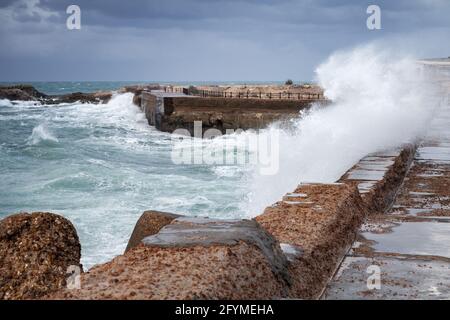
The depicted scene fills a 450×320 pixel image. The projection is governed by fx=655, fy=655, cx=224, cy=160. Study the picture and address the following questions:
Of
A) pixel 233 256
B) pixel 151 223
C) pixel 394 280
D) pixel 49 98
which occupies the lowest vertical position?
pixel 394 280

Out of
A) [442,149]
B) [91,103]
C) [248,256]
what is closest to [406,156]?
[442,149]

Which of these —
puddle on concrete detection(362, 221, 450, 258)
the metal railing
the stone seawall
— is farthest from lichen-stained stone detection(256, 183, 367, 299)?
Answer: the metal railing

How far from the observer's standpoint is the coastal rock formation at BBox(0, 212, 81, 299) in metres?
3.80

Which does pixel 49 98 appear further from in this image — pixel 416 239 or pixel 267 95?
pixel 416 239

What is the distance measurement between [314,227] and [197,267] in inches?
73.9

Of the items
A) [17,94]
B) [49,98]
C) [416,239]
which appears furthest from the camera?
[49,98]

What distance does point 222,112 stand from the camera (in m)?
30.7

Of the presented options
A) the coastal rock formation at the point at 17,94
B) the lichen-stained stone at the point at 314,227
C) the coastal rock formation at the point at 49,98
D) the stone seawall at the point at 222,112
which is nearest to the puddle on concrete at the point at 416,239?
the lichen-stained stone at the point at 314,227

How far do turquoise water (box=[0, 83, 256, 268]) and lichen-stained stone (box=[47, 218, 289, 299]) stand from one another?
18.6ft

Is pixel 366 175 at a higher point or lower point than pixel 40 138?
→ higher

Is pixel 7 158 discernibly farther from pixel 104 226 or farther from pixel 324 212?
pixel 324 212

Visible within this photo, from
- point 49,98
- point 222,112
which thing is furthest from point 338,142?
point 49,98

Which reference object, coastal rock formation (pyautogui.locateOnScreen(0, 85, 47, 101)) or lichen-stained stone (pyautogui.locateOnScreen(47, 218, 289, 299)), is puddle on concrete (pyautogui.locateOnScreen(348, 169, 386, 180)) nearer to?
lichen-stained stone (pyautogui.locateOnScreen(47, 218, 289, 299))

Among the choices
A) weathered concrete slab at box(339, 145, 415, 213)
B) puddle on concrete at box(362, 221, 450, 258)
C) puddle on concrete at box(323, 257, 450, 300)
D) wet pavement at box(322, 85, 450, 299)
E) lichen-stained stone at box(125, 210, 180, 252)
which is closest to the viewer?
puddle on concrete at box(323, 257, 450, 300)
